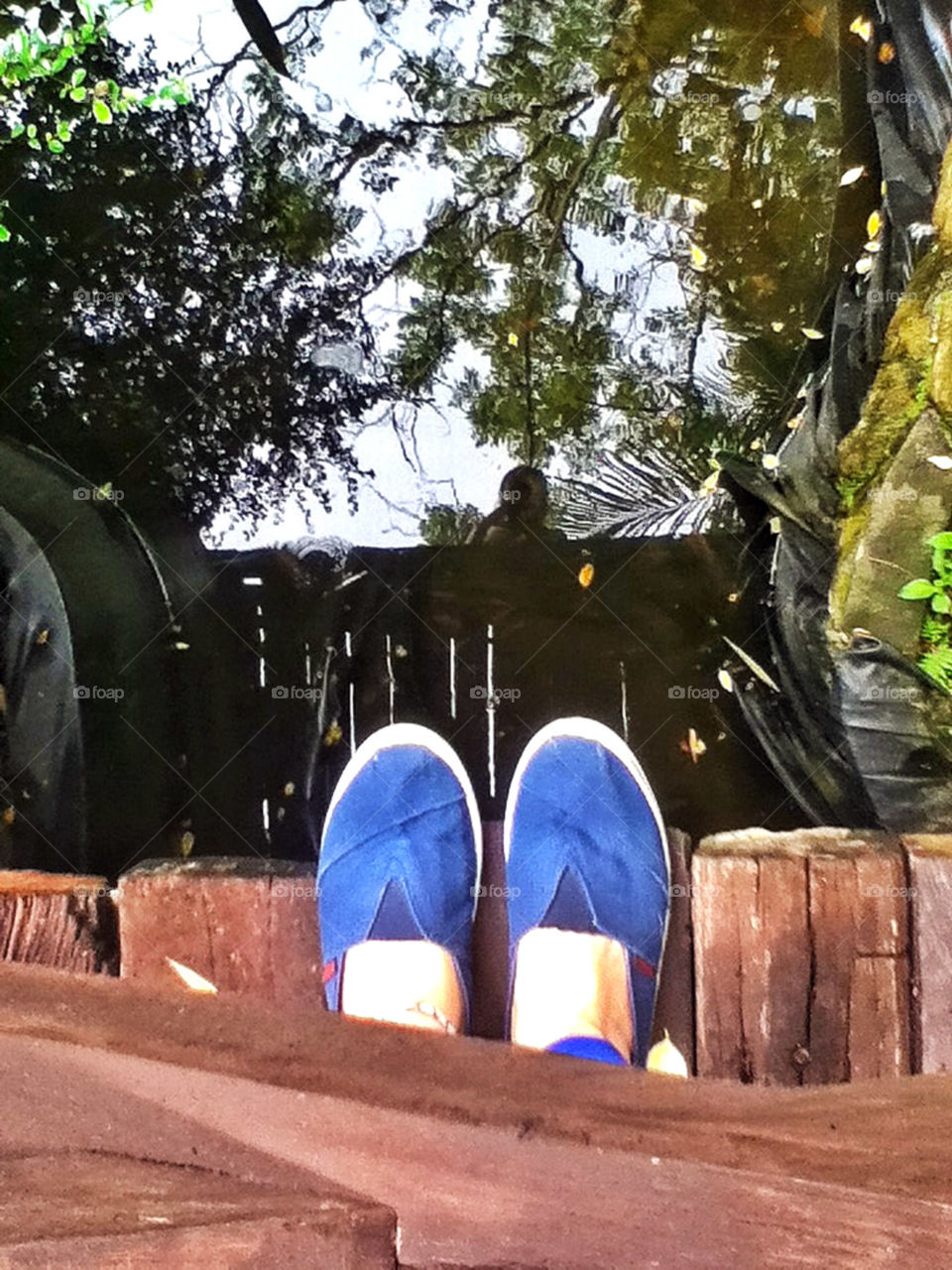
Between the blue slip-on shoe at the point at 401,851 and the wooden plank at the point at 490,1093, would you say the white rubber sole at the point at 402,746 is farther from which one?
the wooden plank at the point at 490,1093

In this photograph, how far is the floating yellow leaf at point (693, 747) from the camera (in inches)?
58.8

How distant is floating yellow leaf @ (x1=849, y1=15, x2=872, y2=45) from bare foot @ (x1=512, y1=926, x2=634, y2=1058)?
154 cm

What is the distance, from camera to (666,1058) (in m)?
1.10

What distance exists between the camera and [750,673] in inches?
59.3

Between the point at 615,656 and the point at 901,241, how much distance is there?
845mm

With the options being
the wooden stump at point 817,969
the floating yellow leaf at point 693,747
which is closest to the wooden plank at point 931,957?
the wooden stump at point 817,969

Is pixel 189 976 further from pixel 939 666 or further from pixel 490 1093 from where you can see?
pixel 939 666

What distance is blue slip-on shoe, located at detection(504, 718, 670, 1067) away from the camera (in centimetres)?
116

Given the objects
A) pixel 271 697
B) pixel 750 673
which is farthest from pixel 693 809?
pixel 271 697

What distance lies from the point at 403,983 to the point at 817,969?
53cm

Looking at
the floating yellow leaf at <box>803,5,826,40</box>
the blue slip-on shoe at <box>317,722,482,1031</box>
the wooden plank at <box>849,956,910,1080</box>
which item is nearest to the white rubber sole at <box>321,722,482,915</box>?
the blue slip-on shoe at <box>317,722,482,1031</box>

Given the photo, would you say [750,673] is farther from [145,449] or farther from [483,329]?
[145,449]

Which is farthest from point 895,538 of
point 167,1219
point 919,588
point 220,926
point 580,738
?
point 167,1219

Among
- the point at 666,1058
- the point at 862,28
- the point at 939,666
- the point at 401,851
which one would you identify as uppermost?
the point at 862,28
